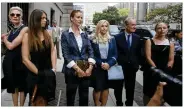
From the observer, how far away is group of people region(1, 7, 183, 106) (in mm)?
4328

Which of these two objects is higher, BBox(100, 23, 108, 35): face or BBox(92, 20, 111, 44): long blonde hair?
BBox(100, 23, 108, 35): face

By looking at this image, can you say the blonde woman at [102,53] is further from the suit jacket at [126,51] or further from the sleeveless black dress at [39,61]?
the sleeveless black dress at [39,61]

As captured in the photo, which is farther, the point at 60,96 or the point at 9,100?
the point at 60,96

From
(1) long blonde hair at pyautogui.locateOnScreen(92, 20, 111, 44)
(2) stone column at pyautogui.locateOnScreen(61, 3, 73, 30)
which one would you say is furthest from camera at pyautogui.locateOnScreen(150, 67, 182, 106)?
(2) stone column at pyautogui.locateOnScreen(61, 3, 73, 30)

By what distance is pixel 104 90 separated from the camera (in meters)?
5.36

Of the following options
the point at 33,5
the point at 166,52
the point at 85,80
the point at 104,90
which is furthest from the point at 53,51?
the point at 33,5

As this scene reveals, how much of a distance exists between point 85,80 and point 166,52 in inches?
52.8

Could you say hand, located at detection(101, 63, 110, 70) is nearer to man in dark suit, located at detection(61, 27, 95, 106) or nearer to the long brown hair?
man in dark suit, located at detection(61, 27, 95, 106)

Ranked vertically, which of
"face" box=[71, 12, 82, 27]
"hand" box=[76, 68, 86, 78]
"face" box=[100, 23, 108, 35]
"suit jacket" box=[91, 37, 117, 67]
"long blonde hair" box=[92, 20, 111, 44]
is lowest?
"hand" box=[76, 68, 86, 78]

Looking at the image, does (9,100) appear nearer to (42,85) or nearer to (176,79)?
(42,85)

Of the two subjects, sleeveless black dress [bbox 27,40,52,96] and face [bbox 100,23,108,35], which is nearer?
sleeveless black dress [bbox 27,40,52,96]

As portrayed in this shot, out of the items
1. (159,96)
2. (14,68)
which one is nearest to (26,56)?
(14,68)

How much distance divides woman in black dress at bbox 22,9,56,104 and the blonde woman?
1000 millimetres

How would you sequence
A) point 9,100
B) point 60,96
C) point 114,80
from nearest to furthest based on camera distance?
point 114,80, point 9,100, point 60,96
